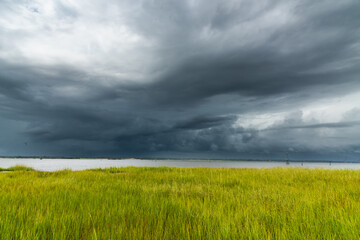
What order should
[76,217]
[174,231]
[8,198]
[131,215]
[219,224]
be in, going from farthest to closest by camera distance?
1. [8,198]
2. [131,215]
3. [76,217]
4. [219,224]
5. [174,231]

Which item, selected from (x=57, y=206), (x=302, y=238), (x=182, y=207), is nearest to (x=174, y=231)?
(x=182, y=207)

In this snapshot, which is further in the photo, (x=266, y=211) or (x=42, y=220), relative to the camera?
(x=266, y=211)

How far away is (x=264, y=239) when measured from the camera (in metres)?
2.66

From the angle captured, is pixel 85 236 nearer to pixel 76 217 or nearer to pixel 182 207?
pixel 76 217

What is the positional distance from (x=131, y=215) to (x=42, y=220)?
1497 millimetres

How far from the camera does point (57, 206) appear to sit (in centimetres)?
435

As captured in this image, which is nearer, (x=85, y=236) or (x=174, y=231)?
(x=85, y=236)

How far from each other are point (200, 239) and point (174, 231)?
53 cm

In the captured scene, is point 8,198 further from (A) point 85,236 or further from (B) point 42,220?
(A) point 85,236

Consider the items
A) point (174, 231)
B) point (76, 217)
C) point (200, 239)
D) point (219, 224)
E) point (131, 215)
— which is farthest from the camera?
point (131, 215)

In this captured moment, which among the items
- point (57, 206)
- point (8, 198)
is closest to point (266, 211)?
point (57, 206)

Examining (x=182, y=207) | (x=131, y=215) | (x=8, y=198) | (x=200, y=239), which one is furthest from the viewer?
(x=8, y=198)

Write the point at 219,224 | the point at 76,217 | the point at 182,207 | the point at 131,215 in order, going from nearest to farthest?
the point at 219,224, the point at 76,217, the point at 131,215, the point at 182,207

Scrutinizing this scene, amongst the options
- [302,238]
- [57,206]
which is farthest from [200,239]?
[57,206]
